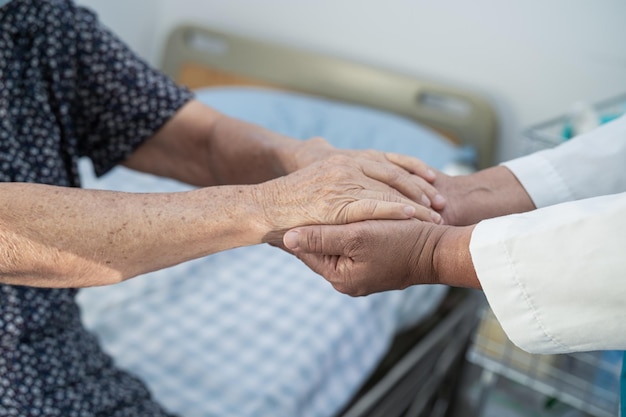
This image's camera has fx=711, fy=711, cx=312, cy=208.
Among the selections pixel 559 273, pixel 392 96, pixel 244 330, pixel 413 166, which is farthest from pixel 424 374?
pixel 392 96

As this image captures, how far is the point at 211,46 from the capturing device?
297 cm

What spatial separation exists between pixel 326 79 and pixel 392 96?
269 millimetres

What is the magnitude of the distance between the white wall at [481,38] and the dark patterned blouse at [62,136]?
1.47m

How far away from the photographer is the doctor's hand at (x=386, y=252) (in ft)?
3.03

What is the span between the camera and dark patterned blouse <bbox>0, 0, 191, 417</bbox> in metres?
1.05

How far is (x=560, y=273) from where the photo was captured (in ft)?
2.69

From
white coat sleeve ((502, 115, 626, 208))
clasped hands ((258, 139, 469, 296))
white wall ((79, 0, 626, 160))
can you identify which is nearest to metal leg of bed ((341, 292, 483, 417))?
clasped hands ((258, 139, 469, 296))

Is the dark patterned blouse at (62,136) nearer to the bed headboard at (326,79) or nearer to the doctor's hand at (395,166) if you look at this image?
the doctor's hand at (395,166)

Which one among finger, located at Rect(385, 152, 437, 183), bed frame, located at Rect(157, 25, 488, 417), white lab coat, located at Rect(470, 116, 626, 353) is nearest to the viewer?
white lab coat, located at Rect(470, 116, 626, 353)

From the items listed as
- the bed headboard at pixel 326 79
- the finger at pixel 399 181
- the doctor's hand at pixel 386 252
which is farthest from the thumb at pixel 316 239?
the bed headboard at pixel 326 79

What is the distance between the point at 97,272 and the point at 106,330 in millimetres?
623

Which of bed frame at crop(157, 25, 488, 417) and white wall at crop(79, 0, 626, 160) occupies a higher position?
white wall at crop(79, 0, 626, 160)

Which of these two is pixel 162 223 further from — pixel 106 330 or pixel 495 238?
pixel 106 330

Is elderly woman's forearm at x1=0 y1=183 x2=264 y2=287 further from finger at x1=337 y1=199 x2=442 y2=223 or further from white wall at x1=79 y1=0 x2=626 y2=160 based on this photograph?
white wall at x1=79 y1=0 x2=626 y2=160
